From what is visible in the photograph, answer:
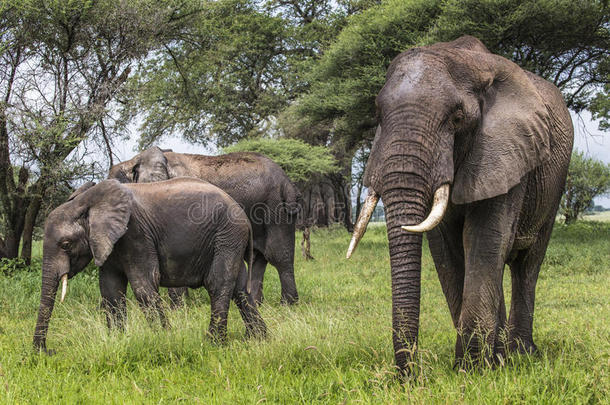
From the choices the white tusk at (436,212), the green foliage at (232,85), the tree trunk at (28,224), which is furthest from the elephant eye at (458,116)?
the green foliage at (232,85)

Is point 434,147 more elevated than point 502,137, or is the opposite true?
point 502,137

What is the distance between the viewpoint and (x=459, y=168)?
4238 mm

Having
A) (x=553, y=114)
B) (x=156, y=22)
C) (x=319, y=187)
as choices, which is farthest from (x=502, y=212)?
(x=319, y=187)

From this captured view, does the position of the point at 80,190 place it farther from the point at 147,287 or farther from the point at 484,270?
the point at 484,270

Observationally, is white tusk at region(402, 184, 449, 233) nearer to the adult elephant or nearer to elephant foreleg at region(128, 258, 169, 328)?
the adult elephant

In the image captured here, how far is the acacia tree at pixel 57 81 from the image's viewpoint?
11.4 m

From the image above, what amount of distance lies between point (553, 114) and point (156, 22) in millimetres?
10299

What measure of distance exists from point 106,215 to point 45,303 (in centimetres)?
104

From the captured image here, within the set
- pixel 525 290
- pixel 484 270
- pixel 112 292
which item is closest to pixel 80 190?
pixel 112 292

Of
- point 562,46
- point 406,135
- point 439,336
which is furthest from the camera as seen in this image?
point 562,46

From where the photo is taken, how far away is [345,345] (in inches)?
201

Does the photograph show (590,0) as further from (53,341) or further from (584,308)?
(53,341)

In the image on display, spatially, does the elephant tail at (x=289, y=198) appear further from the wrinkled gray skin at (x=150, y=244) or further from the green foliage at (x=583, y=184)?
the green foliage at (x=583, y=184)

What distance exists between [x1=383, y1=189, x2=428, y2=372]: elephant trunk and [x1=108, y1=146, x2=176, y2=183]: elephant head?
625 cm
